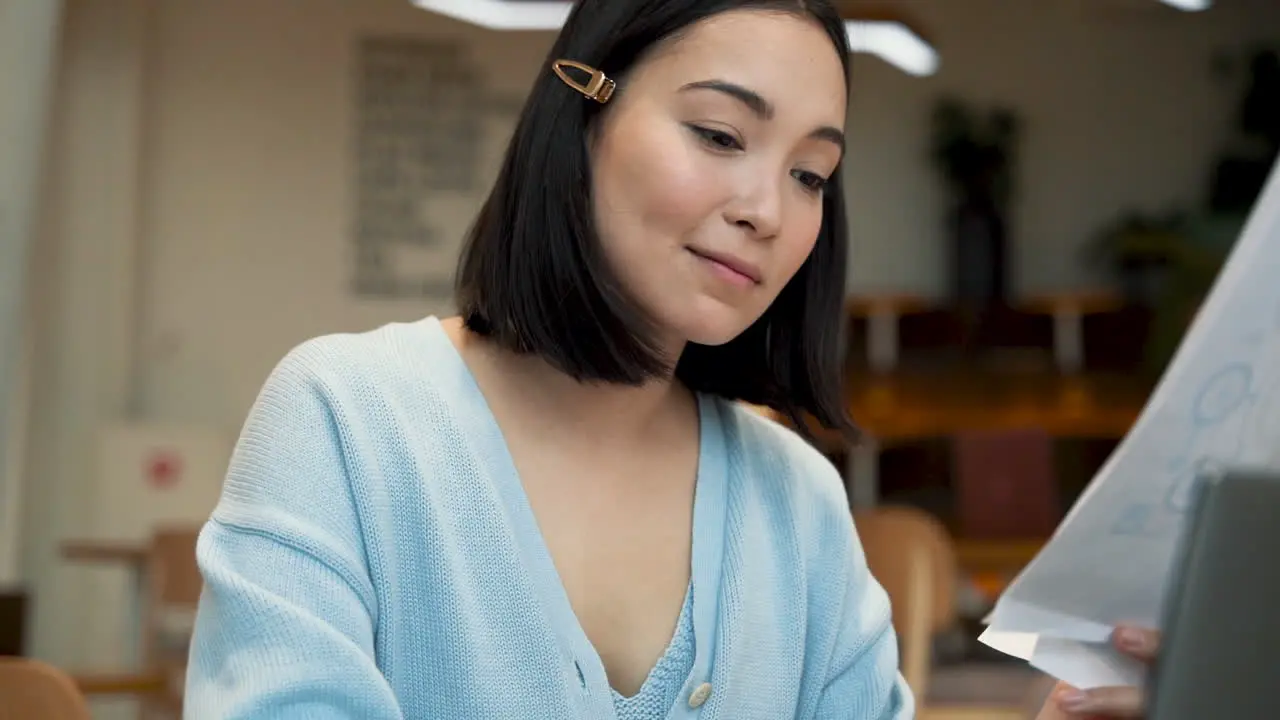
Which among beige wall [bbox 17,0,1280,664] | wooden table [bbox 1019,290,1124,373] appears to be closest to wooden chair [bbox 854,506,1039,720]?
beige wall [bbox 17,0,1280,664]

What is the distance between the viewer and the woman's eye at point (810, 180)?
108 centimetres

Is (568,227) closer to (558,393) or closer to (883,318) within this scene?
(558,393)

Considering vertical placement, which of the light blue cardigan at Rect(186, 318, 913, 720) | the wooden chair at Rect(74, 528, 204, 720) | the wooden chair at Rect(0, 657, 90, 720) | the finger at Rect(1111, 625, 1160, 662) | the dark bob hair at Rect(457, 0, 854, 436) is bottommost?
the wooden chair at Rect(74, 528, 204, 720)

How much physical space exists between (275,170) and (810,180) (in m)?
6.73

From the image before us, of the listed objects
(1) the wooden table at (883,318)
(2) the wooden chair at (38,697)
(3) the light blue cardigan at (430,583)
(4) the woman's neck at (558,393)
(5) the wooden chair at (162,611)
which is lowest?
(5) the wooden chair at (162,611)

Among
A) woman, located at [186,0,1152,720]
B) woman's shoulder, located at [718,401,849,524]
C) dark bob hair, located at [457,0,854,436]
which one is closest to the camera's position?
woman, located at [186,0,1152,720]

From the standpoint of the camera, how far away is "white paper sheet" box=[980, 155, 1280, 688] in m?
0.68

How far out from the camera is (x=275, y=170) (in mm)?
7500

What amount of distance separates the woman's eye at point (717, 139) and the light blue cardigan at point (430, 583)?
0.81 feet

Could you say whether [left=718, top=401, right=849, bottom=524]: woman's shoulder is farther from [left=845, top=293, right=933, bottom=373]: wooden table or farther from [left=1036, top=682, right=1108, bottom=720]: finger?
[left=845, top=293, right=933, bottom=373]: wooden table

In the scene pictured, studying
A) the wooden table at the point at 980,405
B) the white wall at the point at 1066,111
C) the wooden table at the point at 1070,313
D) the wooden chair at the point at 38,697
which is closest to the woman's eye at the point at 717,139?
the wooden chair at the point at 38,697

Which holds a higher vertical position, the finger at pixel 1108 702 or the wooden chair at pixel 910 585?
the finger at pixel 1108 702

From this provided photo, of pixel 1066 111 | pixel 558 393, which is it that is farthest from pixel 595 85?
pixel 1066 111

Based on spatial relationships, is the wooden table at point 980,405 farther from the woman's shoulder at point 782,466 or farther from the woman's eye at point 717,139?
the woman's eye at point 717,139
